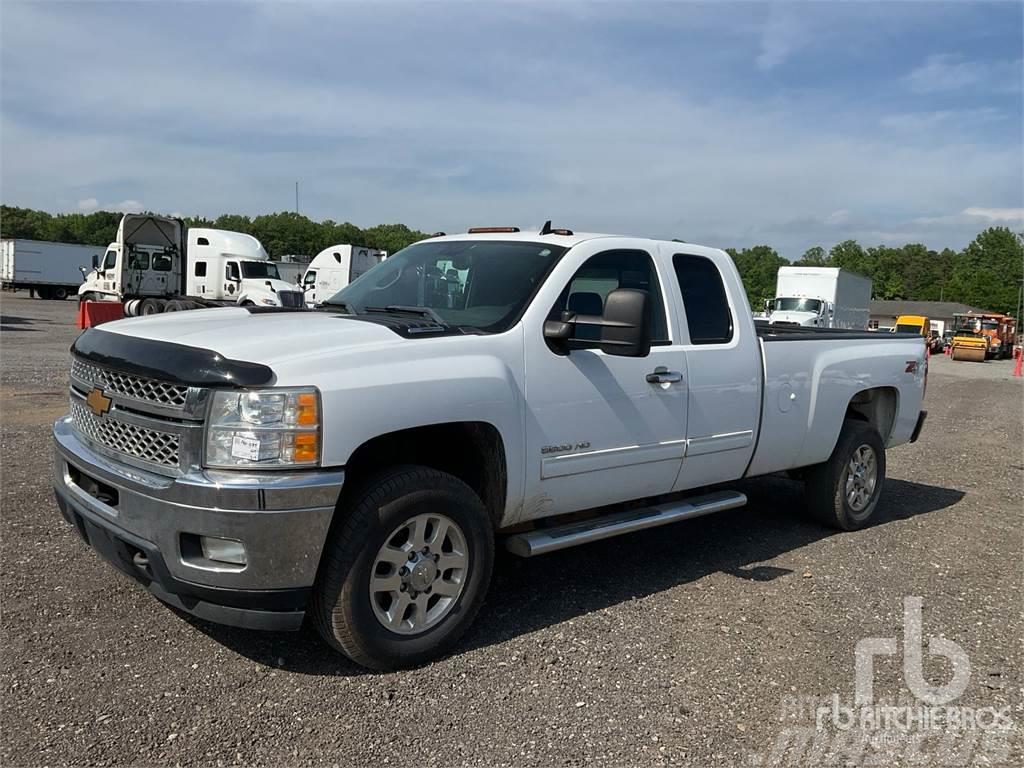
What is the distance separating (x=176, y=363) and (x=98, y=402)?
646 mm

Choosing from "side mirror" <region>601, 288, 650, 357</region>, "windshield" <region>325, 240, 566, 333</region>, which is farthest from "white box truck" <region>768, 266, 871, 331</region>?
"side mirror" <region>601, 288, 650, 357</region>

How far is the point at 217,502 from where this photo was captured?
3.16 metres

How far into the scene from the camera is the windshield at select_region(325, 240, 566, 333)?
4.25m

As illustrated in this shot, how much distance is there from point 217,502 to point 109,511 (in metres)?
0.68

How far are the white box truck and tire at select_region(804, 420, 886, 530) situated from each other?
94.9 feet

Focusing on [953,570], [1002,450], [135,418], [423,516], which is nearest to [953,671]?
[953,570]

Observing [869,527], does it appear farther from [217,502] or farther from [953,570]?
[217,502]

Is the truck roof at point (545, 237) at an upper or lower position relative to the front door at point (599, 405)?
upper

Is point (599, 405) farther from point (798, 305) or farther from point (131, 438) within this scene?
point (798, 305)

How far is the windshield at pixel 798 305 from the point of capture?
35406 mm

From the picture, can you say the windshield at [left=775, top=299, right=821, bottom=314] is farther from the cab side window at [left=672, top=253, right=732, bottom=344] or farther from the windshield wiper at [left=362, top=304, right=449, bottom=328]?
the windshield wiper at [left=362, top=304, right=449, bottom=328]

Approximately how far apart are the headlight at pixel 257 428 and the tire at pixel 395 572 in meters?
0.42

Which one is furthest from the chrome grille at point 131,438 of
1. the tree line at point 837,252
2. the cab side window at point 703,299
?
the tree line at point 837,252

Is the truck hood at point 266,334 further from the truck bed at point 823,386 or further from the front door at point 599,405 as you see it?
the truck bed at point 823,386
